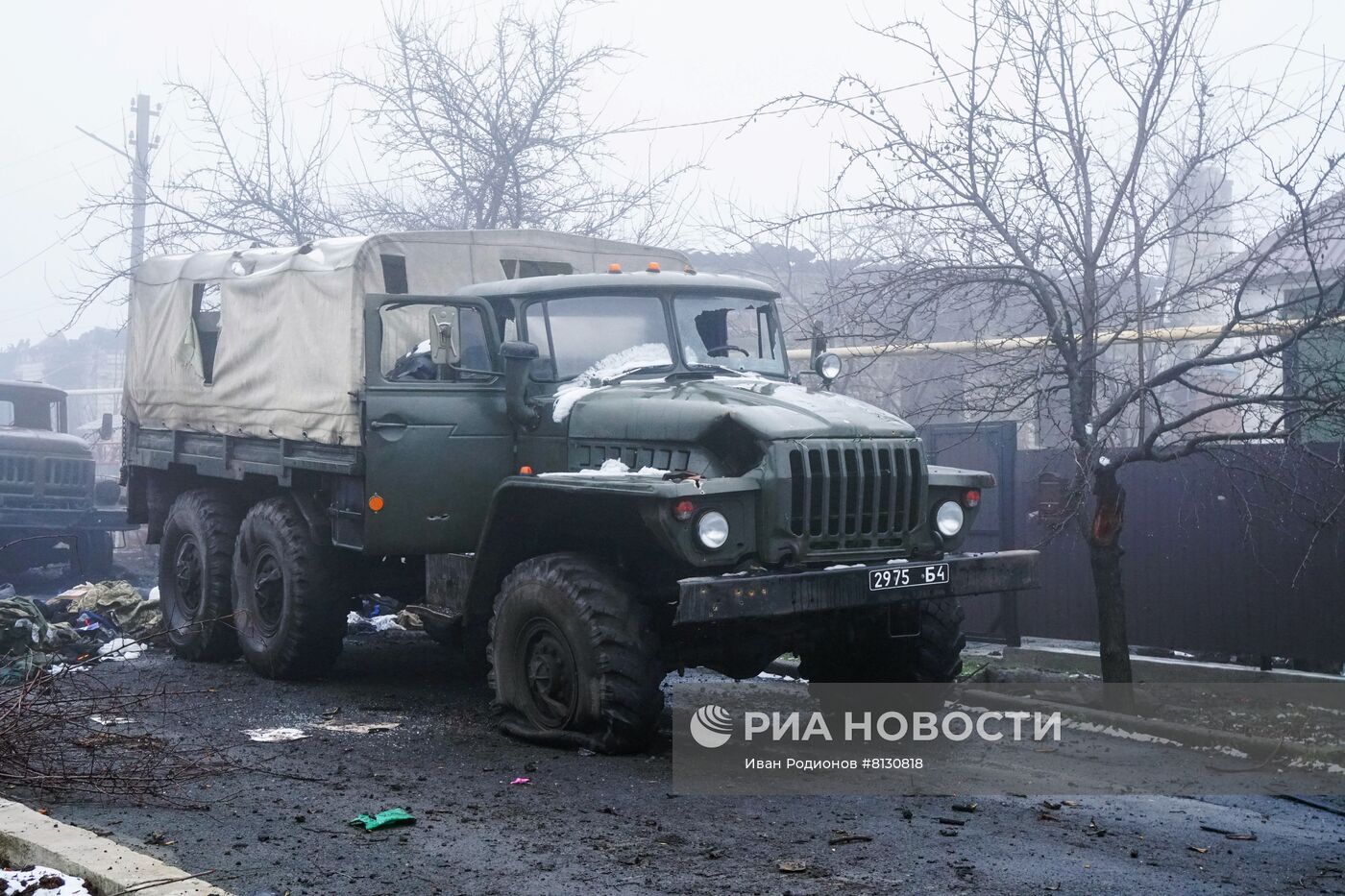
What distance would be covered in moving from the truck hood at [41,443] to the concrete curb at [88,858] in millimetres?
12887

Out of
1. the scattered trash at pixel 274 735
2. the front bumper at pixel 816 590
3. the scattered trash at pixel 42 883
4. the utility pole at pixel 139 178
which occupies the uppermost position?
the utility pole at pixel 139 178

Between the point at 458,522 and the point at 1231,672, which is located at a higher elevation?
the point at 458,522

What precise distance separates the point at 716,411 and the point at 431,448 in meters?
1.98

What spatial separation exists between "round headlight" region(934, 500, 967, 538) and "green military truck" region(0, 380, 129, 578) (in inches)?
457

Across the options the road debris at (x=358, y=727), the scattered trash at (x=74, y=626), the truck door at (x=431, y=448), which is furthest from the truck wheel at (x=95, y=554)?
the truck door at (x=431, y=448)

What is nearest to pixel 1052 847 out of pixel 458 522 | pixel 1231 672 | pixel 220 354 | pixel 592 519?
pixel 592 519

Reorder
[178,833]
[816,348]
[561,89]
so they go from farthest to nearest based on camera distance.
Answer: [561,89]
[816,348]
[178,833]

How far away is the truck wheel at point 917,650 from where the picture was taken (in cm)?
767

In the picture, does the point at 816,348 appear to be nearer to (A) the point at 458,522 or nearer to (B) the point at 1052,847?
(A) the point at 458,522

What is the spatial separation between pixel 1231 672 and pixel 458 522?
559 centimetres

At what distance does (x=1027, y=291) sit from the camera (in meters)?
9.12

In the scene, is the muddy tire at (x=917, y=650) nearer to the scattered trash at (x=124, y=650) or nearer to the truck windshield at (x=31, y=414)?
the scattered trash at (x=124, y=650)

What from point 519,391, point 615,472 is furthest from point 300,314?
point 615,472

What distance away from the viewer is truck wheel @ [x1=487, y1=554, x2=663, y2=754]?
22.2ft
